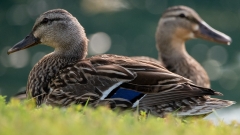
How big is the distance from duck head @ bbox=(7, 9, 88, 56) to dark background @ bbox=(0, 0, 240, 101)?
5958mm

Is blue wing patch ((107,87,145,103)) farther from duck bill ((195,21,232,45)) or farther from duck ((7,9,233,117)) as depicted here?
duck bill ((195,21,232,45))

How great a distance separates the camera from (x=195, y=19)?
9.62 metres

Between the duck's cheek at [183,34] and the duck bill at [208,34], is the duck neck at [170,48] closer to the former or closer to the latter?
the duck's cheek at [183,34]

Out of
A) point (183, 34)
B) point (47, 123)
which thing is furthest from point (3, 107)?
point (183, 34)

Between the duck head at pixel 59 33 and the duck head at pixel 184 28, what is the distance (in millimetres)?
3219

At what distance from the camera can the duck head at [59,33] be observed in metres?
6.62

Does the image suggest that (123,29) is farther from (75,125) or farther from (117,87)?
(75,125)

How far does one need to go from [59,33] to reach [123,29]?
763cm

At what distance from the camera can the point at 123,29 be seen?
14242 millimetres

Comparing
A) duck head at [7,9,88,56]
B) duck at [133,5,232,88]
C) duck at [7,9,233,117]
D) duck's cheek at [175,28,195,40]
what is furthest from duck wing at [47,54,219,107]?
duck's cheek at [175,28,195,40]

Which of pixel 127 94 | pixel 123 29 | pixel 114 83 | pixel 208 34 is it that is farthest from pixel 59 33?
pixel 123 29

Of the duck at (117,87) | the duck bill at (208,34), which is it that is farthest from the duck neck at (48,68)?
the duck bill at (208,34)

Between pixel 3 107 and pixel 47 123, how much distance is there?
65 cm

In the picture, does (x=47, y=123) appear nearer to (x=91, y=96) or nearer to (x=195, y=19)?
(x=91, y=96)
